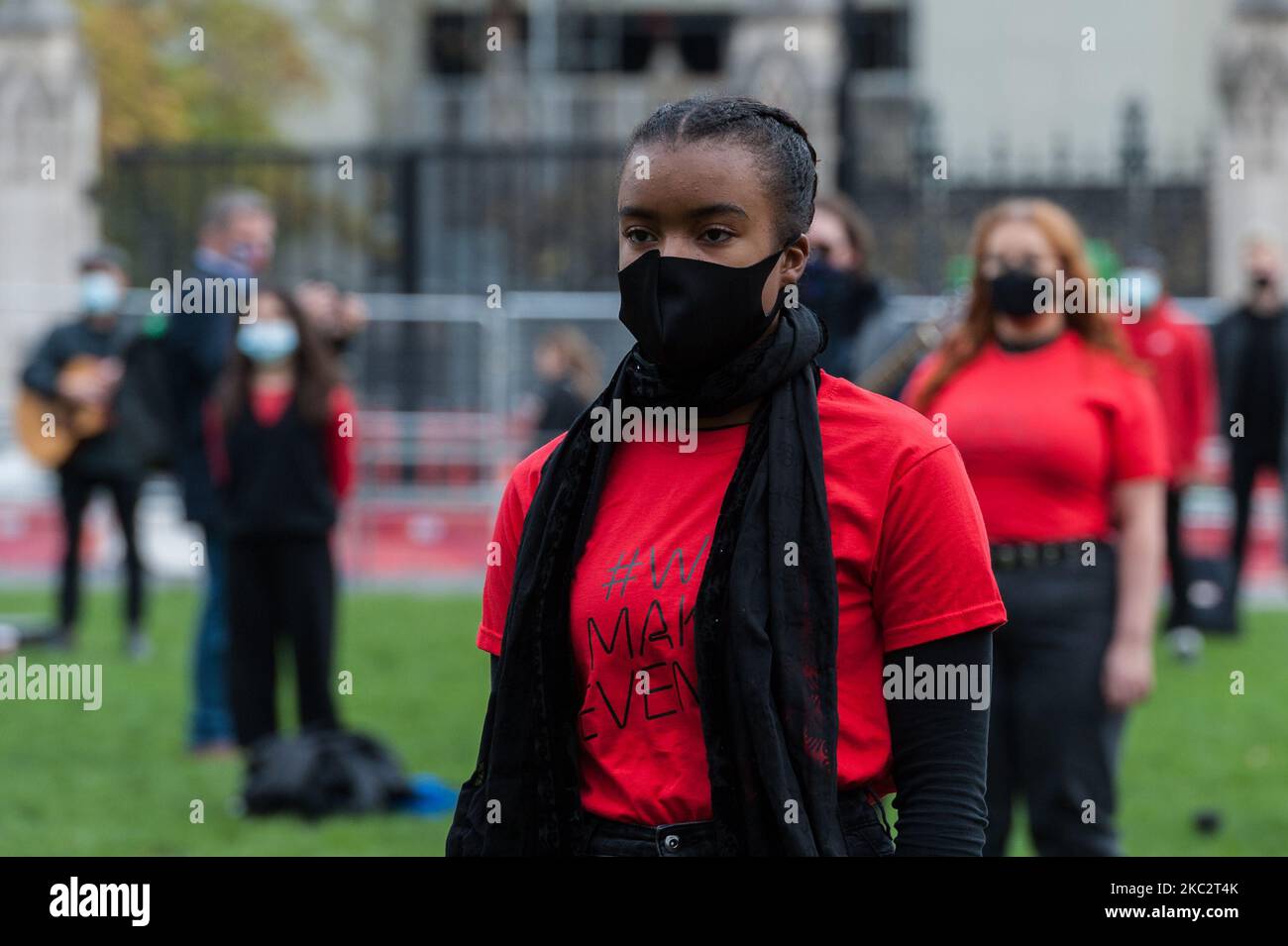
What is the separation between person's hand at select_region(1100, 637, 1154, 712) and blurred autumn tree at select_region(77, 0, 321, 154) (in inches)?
1026

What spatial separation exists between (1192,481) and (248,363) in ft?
18.4

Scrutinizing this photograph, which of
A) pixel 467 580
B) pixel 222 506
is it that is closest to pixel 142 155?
pixel 467 580

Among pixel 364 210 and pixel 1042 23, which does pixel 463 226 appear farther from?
pixel 1042 23

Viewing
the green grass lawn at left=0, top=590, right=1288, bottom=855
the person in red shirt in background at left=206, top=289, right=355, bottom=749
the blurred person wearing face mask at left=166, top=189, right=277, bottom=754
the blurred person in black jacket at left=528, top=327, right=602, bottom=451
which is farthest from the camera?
the blurred person in black jacket at left=528, top=327, right=602, bottom=451

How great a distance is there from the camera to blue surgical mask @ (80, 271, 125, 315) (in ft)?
36.0

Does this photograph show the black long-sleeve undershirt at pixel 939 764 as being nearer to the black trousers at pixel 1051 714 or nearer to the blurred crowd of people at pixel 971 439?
the blurred crowd of people at pixel 971 439

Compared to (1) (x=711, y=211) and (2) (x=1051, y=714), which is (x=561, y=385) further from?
(1) (x=711, y=211)

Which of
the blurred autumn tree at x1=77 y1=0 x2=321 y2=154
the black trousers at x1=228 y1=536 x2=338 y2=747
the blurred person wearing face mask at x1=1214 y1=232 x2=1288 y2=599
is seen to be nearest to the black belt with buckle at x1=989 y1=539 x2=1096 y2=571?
the black trousers at x1=228 y1=536 x2=338 y2=747

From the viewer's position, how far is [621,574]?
260 cm

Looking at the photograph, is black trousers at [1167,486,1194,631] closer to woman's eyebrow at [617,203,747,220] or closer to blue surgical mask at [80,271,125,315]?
blue surgical mask at [80,271,125,315]

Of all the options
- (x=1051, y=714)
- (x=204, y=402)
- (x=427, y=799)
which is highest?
(x=204, y=402)

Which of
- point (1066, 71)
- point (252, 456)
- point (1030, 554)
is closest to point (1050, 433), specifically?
point (1030, 554)

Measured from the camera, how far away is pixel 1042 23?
1245 inches

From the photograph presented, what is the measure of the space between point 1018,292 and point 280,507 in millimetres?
3727
